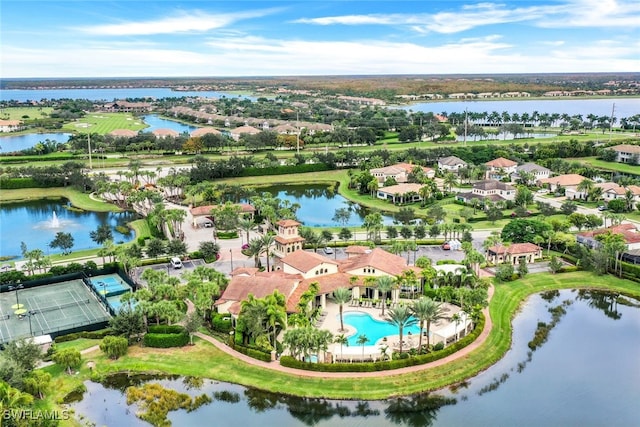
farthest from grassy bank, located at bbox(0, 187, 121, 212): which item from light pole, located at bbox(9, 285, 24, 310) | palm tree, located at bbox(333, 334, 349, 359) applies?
palm tree, located at bbox(333, 334, 349, 359)

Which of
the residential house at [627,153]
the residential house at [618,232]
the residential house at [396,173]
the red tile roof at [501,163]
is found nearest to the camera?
the residential house at [618,232]

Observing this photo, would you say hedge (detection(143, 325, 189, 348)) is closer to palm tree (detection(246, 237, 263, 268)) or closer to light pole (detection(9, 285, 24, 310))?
light pole (detection(9, 285, 24, 310))

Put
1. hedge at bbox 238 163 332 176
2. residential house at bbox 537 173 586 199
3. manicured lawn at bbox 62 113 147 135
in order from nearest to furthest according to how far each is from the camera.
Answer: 1. residential house at bbox 537 173 586 199
2. hedge at bbox 238 163 332 176
3. manicured lawn at bbox 62 113 147 135

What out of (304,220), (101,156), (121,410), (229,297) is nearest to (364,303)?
(229,297)

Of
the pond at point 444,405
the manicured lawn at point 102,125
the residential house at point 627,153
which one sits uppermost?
the manicured lawn at point 102,125

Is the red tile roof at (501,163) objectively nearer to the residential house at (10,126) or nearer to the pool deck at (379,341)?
the pool deck at (379,341)

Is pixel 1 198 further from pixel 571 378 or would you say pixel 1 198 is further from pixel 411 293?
pixel 571 378

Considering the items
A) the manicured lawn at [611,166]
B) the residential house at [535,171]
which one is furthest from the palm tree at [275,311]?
the manicured lawn at [611,166]
